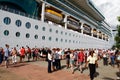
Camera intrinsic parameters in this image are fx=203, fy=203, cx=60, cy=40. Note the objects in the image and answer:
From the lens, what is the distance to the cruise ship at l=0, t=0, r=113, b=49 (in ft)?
70.7

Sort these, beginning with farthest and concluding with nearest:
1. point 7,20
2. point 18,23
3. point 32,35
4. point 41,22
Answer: point 41,22
point 32,35
point 18,23
point 7,20

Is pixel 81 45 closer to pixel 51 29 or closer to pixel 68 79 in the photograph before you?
pixel 51 29

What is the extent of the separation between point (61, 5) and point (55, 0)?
3.48 m

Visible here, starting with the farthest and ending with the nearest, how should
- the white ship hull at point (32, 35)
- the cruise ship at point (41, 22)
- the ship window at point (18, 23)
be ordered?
the ship window at point (18, 23), the cruise ship at point (41, 22), the white ship hull at point (32, 35)

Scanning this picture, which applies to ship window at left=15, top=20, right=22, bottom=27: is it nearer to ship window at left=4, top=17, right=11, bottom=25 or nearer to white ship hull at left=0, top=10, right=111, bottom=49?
white ship hull at left=0, top=10, right=111, bottom=49

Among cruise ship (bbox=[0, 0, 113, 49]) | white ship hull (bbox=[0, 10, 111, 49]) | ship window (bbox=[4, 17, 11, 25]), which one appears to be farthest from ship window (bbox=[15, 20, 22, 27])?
ship window (bbox=[4, 17, 11, 25])

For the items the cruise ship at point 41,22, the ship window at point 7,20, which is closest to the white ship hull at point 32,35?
the cruise ship at point 41,22

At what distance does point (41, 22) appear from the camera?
2784cm

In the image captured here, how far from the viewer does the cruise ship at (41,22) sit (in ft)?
70.7

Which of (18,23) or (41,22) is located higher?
(41,22)

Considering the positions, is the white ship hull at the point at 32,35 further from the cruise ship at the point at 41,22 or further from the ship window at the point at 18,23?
the ship window at the point at 18,23

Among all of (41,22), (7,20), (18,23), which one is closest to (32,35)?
(18,23)

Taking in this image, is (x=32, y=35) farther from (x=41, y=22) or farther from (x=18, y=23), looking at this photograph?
(x=41, y=22)

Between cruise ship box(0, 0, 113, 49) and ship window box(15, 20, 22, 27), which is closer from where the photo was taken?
cruise ship box(0, 0, 113, 49)
